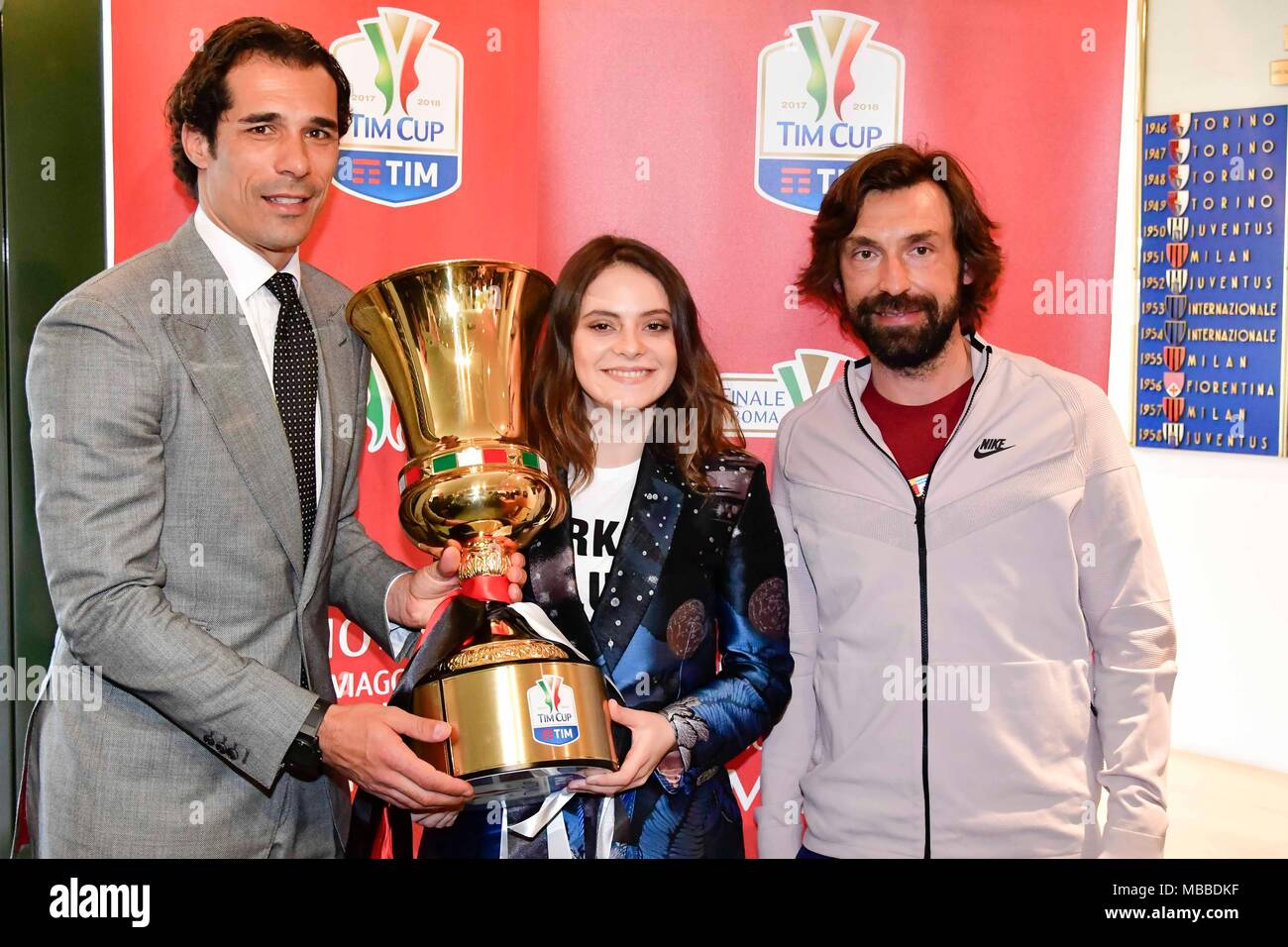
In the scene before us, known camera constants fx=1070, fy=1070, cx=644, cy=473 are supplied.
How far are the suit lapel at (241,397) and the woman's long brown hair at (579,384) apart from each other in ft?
1.42

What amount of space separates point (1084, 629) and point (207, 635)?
1576 millimetres

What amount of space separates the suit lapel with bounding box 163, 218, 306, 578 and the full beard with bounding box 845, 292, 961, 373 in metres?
1.12

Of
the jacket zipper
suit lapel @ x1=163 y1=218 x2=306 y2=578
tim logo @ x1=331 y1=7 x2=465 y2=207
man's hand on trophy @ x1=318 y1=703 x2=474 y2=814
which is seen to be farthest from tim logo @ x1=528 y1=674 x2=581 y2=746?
tim logo @ x1=331 y1=7 x2=465 y2=207

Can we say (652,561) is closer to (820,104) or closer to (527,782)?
(527,782)

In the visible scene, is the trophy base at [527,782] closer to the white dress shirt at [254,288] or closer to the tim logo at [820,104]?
the white dress shirt at [254,288]

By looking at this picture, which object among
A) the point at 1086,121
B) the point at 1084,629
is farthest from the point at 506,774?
the point at 1086,121

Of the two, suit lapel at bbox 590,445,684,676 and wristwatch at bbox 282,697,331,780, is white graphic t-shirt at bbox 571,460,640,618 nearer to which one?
suit lapel at bbox 590,445,684,676

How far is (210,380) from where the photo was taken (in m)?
1.74

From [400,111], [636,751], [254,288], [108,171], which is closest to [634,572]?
[636,751]

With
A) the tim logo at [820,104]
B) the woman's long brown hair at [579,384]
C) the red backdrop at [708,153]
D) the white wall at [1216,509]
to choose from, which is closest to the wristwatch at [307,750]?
the woman's long brown hair at [579,384]

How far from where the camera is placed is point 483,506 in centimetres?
171

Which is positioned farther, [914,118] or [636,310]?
[914,118]

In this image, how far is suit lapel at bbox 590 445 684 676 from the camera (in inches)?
73.3
